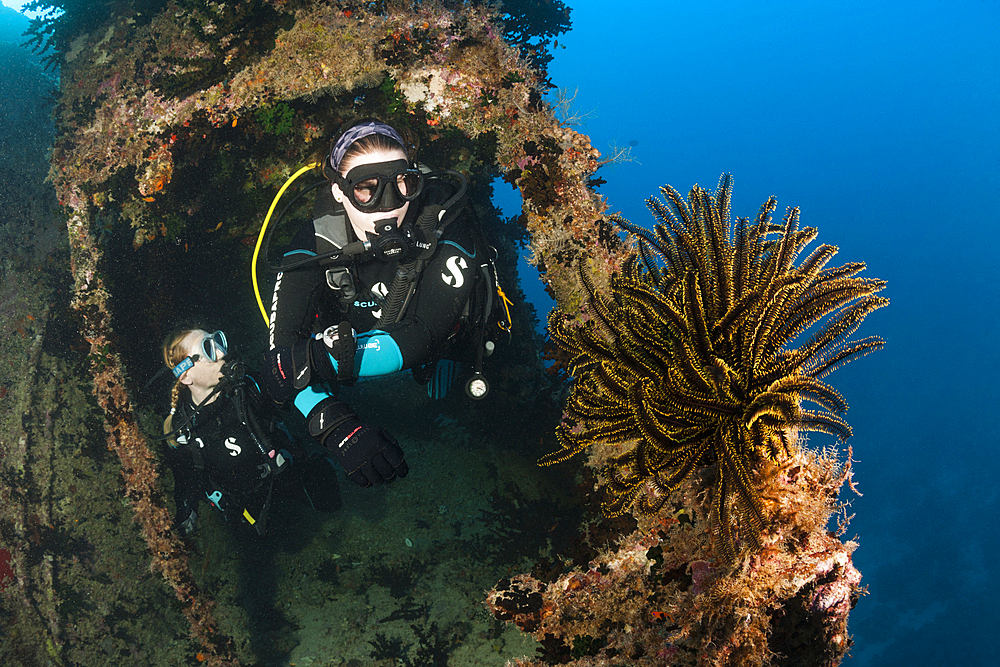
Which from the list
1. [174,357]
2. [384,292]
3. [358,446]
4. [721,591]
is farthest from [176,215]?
[721,591]

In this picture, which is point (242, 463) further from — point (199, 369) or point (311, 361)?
point (311, 361)

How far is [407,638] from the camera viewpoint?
15.3 ft

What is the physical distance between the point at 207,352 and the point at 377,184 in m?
2.91

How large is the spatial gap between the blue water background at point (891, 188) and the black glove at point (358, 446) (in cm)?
360

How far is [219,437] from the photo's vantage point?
16.9ft

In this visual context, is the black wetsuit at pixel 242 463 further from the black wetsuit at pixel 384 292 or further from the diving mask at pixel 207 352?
the black wetsuit at pixel 384 292

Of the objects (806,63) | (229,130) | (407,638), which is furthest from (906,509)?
(806,63)

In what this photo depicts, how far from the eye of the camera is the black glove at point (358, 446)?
376 centimetres

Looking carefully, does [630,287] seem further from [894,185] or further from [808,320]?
[894,185]

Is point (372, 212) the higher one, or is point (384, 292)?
point (372, 212)

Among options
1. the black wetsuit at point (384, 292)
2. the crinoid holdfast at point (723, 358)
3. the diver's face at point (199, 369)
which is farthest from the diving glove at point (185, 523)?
the crinoid holdfast at point (723, 358)

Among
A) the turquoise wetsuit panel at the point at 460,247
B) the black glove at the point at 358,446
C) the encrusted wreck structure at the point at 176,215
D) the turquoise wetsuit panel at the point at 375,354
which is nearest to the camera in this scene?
the black glove at the point at 358,446

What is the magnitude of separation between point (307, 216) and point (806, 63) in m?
100

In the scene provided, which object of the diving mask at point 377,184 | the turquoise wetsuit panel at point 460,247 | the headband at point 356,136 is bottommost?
the turquoise wetsuit panel at point 460,247
